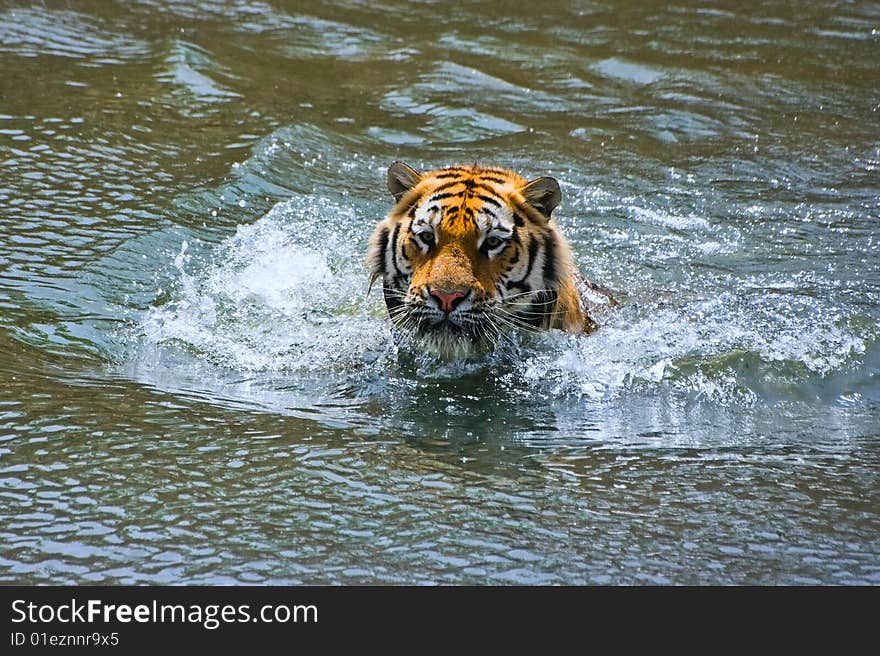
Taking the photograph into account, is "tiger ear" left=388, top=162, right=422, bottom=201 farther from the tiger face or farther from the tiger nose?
the tiger nose

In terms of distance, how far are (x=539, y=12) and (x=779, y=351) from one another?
5295 millimetres

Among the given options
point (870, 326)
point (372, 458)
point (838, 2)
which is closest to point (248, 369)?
point (372, 458)

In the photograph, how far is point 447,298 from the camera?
362cm

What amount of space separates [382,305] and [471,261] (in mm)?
910

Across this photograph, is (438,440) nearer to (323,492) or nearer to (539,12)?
(323,492)

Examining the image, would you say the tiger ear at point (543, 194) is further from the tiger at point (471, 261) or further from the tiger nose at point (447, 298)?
the tiger nose at point (447, 298)

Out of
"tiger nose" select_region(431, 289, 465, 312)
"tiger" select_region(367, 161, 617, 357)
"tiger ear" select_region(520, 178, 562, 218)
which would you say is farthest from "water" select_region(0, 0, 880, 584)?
"tiger ear" select_region(520, 178, 562, 218)

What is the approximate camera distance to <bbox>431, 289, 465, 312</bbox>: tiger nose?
362 centimetres

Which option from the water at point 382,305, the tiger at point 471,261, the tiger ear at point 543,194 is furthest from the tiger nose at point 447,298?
the tiger ear at point 543,194

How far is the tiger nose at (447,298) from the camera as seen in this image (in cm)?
362

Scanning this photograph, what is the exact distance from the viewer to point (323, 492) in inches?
113

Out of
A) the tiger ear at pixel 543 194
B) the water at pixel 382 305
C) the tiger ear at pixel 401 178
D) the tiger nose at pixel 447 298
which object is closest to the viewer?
the water at pixel 382 305

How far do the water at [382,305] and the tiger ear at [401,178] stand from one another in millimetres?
539

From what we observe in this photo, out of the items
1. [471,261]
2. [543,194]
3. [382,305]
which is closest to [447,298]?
[471,261]
